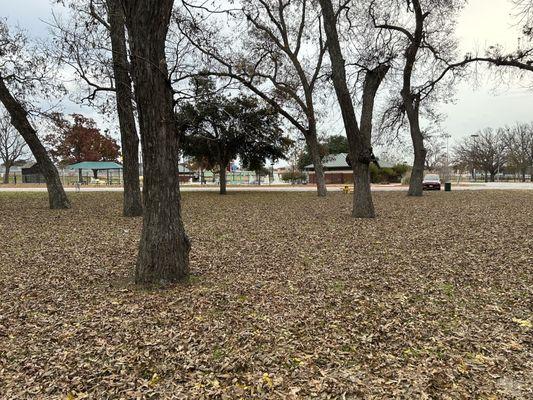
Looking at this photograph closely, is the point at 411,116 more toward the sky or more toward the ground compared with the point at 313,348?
more toward the sky

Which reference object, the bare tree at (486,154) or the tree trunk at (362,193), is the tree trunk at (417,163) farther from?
the bare tree at (486,154)

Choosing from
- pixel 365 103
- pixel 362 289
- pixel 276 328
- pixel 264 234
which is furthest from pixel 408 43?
pixel 276 328

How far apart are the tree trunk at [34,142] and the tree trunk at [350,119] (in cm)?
908

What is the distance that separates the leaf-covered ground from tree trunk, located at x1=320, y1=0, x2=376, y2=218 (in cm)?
371

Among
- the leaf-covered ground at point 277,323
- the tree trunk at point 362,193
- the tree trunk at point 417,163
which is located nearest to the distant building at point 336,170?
the tree trunk at point 417,163

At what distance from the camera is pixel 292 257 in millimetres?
5820

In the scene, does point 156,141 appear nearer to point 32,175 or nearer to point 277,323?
point 277,323

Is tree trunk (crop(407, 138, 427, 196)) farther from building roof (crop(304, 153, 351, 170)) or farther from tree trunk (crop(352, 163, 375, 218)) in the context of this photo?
building roof (crop(304, 153, 351, 170))

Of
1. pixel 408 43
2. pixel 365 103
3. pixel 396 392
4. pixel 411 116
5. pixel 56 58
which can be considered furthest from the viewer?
pixel 411 116

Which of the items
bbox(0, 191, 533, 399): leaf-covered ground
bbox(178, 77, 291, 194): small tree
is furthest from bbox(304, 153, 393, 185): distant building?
bbox(0, 191, 533, 399): leaf-covered ground

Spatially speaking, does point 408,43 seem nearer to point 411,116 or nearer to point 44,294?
point 411,116

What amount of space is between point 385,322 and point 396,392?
1009 mm

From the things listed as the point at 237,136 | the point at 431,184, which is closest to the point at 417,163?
the point at 237,136

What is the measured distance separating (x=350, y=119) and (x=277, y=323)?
24.5 ft
